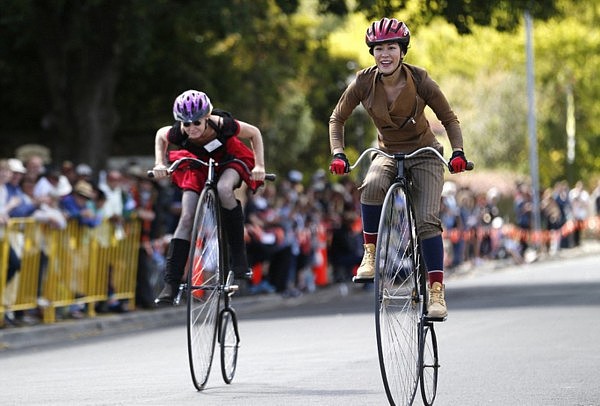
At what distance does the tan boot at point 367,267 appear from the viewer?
9.24 metres

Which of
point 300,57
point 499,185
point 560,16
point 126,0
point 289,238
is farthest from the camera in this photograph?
point 499,185

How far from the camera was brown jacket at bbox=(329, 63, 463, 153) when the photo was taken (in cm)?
977

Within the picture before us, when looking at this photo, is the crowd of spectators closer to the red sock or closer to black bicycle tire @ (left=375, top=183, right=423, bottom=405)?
the red sock

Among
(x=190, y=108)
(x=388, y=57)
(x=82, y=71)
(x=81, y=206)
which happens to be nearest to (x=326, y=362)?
(x=190, y=108)

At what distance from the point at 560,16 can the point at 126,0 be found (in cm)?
820

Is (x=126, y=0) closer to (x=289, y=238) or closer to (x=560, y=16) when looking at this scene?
(x=289, y=238)

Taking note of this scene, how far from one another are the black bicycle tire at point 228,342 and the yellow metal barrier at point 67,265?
6.45 meters

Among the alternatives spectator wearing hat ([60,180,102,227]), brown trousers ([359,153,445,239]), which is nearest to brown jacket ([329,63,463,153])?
brown trousers ([359,153,445,239])

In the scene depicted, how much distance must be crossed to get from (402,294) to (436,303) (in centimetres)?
36

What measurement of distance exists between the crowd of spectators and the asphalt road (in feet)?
5.82

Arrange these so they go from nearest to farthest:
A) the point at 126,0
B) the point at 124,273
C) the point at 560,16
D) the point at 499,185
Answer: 1. the point at 124,273
2. the point at 126,0
3. the point at 560,16
4. the point at 499,185

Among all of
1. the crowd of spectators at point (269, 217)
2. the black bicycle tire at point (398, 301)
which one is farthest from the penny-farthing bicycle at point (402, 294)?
the crowd of spectators at point (269, 217)

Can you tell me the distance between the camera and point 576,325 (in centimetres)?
1647

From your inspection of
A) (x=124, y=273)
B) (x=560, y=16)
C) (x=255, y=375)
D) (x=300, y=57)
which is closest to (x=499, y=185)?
(x=300, y=57)
